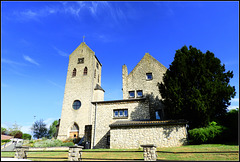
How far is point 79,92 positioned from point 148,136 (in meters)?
17.6

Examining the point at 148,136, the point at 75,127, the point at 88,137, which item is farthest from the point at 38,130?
the point at 148,136

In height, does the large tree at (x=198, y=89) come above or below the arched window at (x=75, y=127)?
above

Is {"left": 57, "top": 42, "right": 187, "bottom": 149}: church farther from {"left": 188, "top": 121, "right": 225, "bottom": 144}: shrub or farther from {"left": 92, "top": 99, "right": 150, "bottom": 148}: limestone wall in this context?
{"left": 188, "top": 121, "right": 225, "bottom": 144}: shrub

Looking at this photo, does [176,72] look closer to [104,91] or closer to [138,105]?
[138,105]

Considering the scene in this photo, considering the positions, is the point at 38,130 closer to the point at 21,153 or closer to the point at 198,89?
the point at 21,153

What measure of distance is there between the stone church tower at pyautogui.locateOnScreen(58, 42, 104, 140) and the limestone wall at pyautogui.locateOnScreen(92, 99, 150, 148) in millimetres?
6737

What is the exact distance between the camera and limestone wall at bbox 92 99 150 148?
17.9 metres

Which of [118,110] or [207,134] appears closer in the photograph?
[207,134]

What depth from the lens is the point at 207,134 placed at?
Answer: 40.9 feet

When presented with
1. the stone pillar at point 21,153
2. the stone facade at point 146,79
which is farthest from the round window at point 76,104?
the stone pillar at point 21,153

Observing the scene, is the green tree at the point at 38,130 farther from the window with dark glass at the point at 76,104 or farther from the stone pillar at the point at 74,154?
the stone pillar at the point at 74,154

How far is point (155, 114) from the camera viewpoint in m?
21.3

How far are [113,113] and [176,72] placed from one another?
935 centimetres

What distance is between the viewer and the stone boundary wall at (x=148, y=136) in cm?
1377
